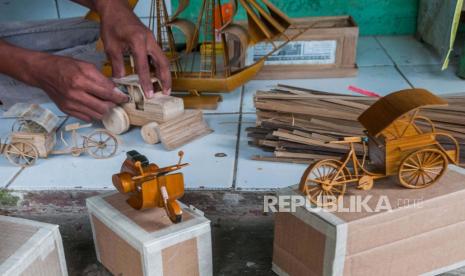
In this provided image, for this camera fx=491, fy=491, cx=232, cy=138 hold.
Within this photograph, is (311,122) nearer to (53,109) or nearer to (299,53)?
(299,53)

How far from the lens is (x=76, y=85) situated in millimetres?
1249

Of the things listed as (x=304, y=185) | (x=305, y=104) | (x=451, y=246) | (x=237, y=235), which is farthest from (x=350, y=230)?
(x=305, y=104)

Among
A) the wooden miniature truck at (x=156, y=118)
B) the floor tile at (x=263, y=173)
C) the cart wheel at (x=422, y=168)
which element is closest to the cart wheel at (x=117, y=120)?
the wooden miniature truck at (x=156, y=118)

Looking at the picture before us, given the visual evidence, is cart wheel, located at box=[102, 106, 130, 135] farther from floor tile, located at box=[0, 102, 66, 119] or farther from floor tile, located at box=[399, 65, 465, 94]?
floor tile, located at box=[399, 65, 465, 94]

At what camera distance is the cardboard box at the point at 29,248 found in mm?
811

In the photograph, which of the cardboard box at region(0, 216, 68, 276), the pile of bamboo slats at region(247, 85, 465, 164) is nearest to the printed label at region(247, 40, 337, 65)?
the pile of bamboo slats at region(247, 85, 465, 164)

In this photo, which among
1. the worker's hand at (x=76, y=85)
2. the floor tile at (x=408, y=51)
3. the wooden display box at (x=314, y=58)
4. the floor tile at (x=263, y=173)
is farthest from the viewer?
the floor tile at (x=408, y=51)

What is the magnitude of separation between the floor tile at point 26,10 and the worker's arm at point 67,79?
83 cm

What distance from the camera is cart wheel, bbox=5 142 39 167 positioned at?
124 cm

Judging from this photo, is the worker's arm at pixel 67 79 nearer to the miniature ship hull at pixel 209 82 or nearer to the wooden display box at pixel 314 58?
the miniature ship hull at pixel 209 82

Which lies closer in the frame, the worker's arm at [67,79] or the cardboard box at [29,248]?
the cardboard box at [29,248]

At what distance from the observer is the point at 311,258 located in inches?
35.6

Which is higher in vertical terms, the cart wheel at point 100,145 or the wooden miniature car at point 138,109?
the wooden miniature car at point 138,109

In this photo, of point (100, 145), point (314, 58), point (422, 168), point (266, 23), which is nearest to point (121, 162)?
point (100, 145)
